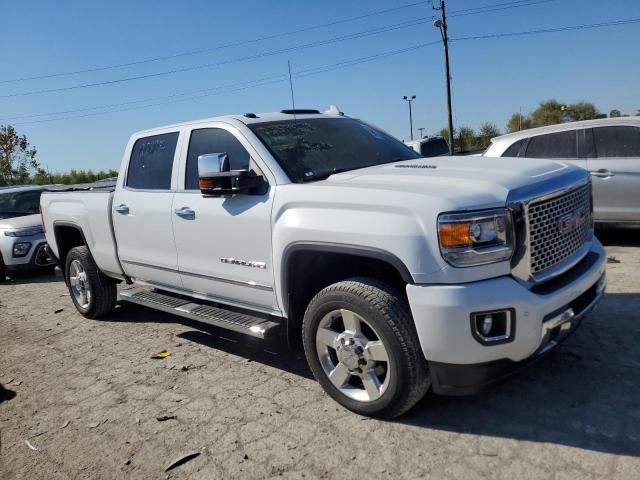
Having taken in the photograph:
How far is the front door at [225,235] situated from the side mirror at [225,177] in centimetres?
10

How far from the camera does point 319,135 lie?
405 centimetres

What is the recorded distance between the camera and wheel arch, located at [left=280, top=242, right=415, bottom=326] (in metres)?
3.02

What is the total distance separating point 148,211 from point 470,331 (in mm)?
3033

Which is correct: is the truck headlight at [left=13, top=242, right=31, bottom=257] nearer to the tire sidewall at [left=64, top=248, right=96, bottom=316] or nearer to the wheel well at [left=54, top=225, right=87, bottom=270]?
the wheel well at [left=54, top=225, right=87, bottom=270]

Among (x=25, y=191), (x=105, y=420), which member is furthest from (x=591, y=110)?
(x=105, y=420)

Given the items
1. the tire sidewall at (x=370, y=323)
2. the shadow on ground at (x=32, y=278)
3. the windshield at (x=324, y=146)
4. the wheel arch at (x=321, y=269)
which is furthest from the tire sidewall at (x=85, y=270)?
the tire sidewall at (x=370, y=323)

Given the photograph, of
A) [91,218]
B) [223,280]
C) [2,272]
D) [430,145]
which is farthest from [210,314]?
[430,145]

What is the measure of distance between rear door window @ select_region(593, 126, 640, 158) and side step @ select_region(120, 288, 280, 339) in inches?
210

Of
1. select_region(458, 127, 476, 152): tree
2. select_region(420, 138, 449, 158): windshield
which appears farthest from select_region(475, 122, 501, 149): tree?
select_region(420, 138, 449, 158): windshield

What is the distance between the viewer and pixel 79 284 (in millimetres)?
5969

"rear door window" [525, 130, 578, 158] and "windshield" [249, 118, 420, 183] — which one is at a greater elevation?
"windshield" [249, 118, 420, 183]

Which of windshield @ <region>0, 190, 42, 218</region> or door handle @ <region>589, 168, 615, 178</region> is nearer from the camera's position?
door handle @ <region>589, 168, 615, 178</region>

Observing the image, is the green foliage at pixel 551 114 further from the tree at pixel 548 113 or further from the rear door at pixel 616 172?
the rear door at pixel 616 172

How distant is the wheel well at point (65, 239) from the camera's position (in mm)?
6047
